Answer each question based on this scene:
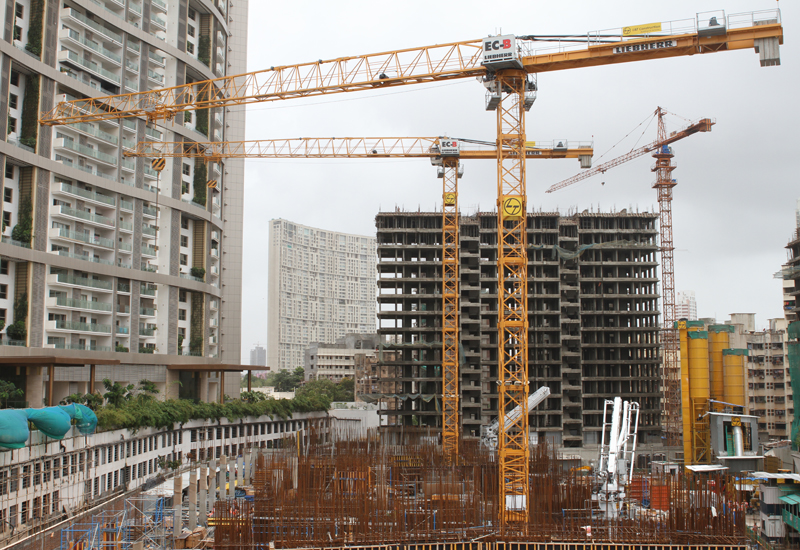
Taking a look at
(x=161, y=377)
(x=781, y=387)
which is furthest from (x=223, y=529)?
(x=781, y=387)

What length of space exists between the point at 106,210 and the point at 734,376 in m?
58.6

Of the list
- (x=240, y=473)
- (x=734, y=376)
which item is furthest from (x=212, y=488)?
(x=734, y=376)

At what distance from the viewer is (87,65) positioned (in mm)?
57969

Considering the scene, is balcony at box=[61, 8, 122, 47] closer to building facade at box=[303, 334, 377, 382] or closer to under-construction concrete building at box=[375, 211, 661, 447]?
under-construction concrete building at box=[375, 211, 661, 447]

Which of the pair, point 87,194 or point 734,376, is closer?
point 87,194

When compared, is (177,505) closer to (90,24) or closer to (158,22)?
(90,24)

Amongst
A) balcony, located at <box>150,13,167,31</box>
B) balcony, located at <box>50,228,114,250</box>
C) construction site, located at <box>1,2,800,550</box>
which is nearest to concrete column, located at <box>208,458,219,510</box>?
construction site, located at <box>1,2,800,550</box>

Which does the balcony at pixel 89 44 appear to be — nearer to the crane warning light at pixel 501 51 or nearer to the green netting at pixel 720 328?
the crane warning light at pixel 501 51

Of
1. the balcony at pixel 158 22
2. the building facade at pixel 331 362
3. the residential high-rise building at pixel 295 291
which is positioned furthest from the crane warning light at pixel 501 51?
the residential high-rise building at pixel 295 291

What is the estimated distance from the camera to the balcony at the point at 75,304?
5372 cm

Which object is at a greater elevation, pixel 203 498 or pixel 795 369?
pixel 795 369

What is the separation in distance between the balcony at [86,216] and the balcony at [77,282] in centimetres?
452

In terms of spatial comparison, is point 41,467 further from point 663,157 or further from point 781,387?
point 781,387

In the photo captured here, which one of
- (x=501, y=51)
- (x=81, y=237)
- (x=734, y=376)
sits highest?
(x=501, y=51)
